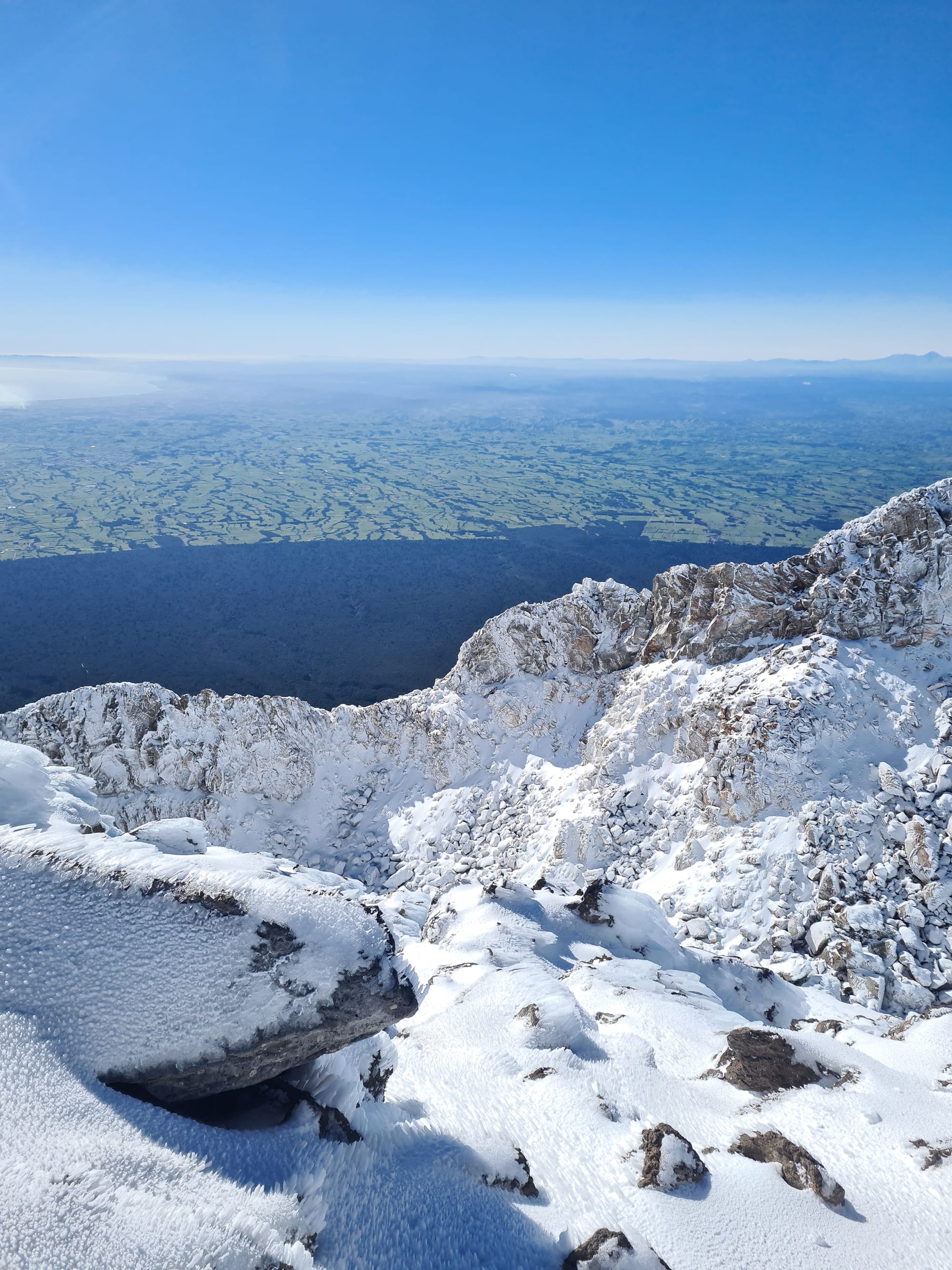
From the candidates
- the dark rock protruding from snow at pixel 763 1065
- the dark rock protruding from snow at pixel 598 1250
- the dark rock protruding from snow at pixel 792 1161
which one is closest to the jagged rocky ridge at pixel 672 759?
the dark rock protruding from snow at pixel 763 1065

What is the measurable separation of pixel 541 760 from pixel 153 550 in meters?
124

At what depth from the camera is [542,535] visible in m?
151

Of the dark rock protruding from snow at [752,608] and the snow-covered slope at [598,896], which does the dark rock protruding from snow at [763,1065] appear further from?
the dark rock protruding from snow at [752,608]

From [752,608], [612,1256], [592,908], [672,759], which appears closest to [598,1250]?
[612,1256]

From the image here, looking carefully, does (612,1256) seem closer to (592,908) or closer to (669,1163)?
(669,1163)

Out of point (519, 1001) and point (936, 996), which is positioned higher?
point (519, 1001)

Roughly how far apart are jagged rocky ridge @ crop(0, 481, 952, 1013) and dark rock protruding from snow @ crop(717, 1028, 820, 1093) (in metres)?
6.50

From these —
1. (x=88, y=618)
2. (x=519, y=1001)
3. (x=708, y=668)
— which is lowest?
(x=88, y=618)

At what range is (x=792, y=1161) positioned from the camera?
31.1 ft

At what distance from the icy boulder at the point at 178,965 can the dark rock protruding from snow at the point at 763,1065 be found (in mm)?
8157

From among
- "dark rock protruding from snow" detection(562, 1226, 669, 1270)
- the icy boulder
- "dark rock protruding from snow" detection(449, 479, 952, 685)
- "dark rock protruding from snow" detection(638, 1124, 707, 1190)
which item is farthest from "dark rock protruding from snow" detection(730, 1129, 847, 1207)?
"dark rock protruding from snow" detection(449, 479, 952, 685)

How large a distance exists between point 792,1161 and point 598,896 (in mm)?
10434

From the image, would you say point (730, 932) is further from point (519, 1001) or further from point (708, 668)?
point (708, 668)

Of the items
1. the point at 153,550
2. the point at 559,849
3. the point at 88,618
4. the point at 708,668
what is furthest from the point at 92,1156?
the point at 153,550
